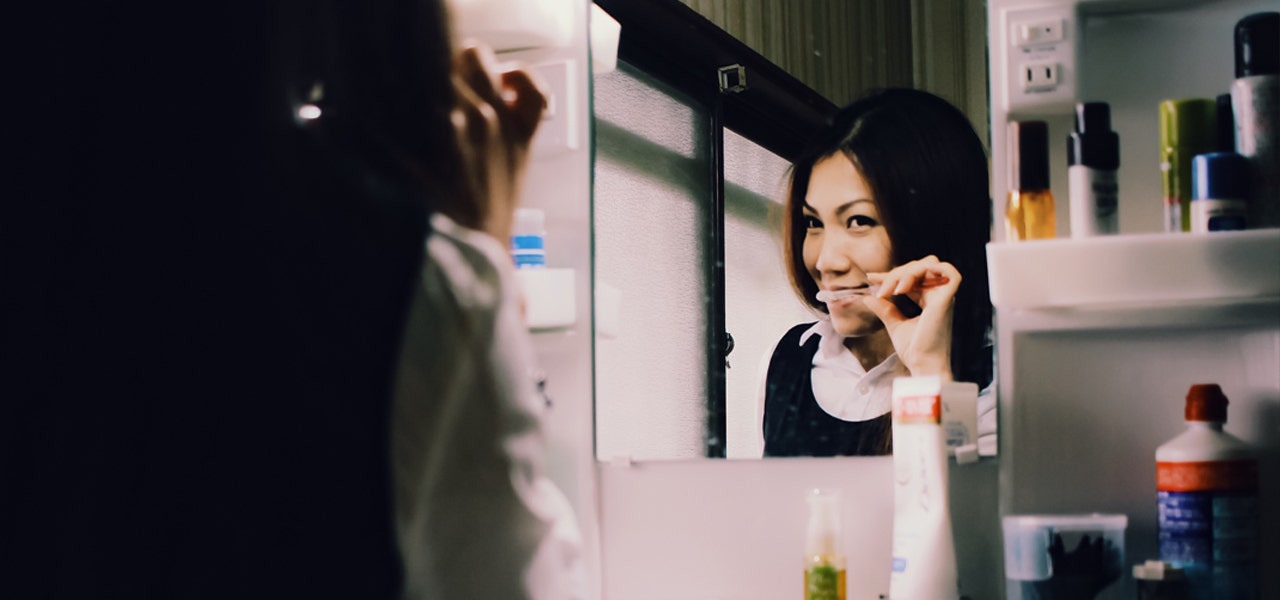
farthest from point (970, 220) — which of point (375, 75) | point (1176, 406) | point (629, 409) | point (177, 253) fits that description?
point (177, 253)

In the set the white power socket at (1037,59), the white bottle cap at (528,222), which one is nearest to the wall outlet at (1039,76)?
the white power socket at (1037,59)

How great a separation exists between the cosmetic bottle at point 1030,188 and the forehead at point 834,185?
0.13 meters

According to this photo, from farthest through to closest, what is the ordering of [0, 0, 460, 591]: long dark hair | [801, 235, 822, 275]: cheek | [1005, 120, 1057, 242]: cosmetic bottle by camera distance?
[801, 235, 822, 275]: cheek
[1005, 120, 1057, 242]: cosmetic bottle
[0, 0, 460, 591]: long dark hair

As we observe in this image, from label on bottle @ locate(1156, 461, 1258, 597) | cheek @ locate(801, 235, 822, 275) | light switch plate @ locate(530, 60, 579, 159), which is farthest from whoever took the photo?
light switch plate @ locate(530, 60, 579, 159)

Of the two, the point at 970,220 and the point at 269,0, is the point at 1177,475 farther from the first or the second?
the point at 269,0

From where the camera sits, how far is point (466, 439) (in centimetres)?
62

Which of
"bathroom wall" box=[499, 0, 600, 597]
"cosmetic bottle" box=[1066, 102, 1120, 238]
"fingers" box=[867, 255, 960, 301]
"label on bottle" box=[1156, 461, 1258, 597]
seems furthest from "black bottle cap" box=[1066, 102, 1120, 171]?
"bathroom wall" box=[499, 0, 600, 597]

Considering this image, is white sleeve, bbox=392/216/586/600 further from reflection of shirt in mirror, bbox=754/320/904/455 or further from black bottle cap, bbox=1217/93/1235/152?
black bottle cap, bbox=1217/93/1235/152

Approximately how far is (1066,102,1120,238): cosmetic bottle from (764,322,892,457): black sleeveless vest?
242 millimetres

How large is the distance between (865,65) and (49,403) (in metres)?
0.70

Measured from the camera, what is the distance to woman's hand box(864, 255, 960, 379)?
97 centimetres

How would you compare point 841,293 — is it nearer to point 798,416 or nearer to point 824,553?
point 798,416

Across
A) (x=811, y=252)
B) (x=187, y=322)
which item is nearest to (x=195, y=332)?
(x=187, y=322)

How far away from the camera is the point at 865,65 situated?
102 cm
